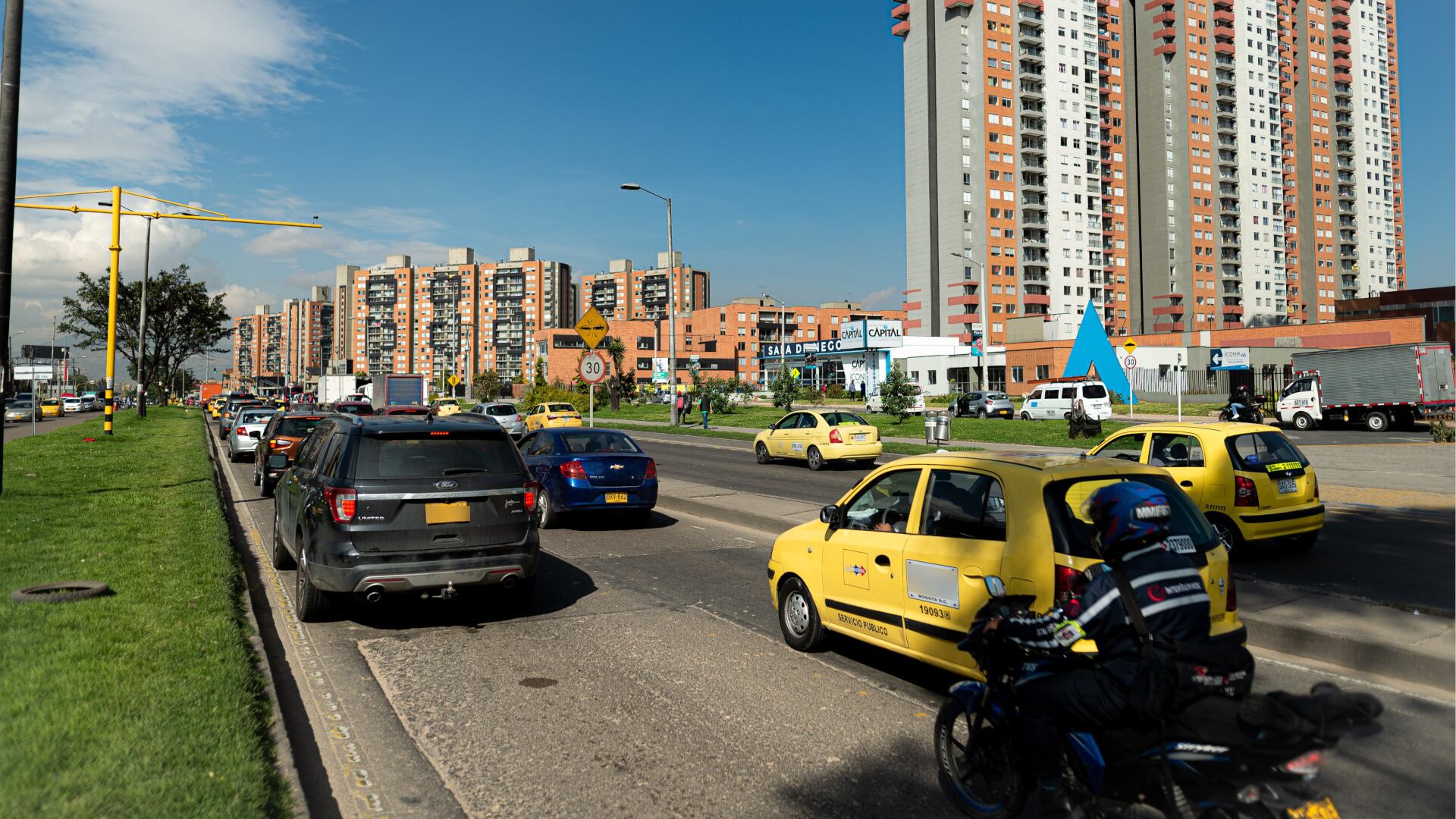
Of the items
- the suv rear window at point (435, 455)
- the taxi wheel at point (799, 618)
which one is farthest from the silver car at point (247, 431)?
the taxi wheel at point (799, 618)

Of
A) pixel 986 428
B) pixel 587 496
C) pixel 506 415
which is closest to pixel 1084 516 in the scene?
pixel 587 496

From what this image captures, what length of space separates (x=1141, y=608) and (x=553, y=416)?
3217 centimetres

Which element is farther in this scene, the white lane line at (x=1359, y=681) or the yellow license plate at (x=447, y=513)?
the yellow license plate at (x=447, y=513)

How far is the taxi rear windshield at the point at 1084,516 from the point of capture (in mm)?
4516

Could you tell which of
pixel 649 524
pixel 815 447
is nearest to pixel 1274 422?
pixel 815 447

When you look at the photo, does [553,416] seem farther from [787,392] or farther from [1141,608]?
[1141,608]

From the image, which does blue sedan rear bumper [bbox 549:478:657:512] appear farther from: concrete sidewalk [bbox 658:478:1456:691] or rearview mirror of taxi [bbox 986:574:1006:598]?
rearview mirror of taxi [bbox 986:574:1006:598]

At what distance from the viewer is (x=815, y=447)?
21.6 metres

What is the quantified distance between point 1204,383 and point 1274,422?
1279 inches

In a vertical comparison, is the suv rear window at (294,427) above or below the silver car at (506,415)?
below

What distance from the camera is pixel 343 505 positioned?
669cm

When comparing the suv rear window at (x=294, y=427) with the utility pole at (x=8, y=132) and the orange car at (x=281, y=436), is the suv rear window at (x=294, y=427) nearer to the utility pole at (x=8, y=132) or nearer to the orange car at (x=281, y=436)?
the orange car at (x=281, y=436)

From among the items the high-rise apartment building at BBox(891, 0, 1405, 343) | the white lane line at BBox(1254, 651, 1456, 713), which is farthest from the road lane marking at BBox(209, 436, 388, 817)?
the high-rise apartment building at BBox(891, 0, 1405, 343)

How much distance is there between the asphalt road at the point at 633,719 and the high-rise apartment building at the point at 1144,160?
280ft
